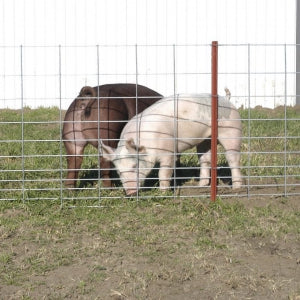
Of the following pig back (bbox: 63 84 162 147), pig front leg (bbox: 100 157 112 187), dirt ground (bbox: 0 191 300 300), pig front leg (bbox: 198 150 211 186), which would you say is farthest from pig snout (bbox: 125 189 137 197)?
pig front leg (bbox: 198 150 211 186)

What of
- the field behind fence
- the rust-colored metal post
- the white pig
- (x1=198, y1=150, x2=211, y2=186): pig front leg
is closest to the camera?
the rust-colored metal post

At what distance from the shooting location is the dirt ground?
4559 millimetres

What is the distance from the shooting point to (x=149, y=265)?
16.6ft

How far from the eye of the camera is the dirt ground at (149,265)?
179 inches

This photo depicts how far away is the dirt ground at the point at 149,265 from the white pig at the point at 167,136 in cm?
99

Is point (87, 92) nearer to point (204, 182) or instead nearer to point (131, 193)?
point (131, 193)

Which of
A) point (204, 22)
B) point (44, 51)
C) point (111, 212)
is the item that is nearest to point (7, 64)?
point (44, 51)

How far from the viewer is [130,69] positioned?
46.7ft

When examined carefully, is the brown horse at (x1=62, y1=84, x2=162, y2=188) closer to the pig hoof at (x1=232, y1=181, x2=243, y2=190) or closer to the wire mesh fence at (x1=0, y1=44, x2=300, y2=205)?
the wire mesh fence at (x1=0, y1=44, x2=300, y2=205)

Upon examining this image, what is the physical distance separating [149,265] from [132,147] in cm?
210

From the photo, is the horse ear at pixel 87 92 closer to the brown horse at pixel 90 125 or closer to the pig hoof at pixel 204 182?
the brown horse at pixel 90 125

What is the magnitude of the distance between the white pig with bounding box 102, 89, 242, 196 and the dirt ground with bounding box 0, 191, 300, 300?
3.26 feet

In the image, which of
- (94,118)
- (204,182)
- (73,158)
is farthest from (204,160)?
(73,158)

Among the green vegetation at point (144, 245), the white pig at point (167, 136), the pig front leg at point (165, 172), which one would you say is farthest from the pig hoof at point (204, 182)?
the green vegetation at point (144, 245)
